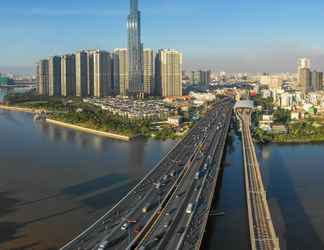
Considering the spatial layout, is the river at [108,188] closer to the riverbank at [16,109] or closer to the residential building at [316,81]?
the riverbank at [16,109]

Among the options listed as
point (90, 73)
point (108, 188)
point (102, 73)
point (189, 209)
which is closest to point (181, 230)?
point (189, 209)

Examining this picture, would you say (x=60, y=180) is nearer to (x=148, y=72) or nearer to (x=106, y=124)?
(x=106, y=124)

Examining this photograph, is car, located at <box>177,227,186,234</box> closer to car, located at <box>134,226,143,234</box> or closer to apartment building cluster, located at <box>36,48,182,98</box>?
car, located at <box>134,226,143,234</box>

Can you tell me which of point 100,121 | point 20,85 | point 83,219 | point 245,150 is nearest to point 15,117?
point 100,121

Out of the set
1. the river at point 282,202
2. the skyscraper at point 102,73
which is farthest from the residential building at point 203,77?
the river at point 282,202

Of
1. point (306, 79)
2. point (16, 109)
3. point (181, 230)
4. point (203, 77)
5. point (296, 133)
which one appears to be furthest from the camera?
point (203, 77)

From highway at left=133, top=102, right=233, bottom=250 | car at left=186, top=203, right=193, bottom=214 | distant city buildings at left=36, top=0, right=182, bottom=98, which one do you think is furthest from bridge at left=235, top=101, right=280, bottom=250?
distant city buildings at left=36, top=0, right=182, bottom=98
